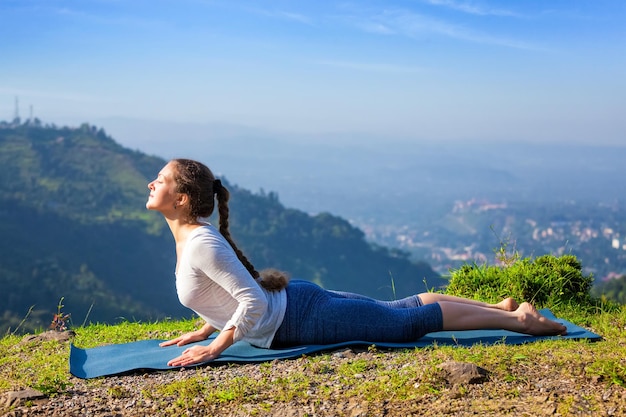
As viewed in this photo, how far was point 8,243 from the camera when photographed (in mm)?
86875

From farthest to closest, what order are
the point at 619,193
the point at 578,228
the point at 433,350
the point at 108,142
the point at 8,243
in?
the point at 619,193 → the point at 108,142 → the point at 578,228 → the point at 8,243 → the point at 433,350

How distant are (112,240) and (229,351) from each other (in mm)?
95891

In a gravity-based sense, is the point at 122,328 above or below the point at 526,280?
below

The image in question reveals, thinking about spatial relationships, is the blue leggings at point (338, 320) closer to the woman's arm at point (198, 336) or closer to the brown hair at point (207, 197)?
the brown hair at point (207, 197)

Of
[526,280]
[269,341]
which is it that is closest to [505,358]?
[269,341]

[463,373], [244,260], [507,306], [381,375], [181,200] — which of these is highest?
[181,200]

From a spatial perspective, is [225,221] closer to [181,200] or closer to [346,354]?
[181,200]

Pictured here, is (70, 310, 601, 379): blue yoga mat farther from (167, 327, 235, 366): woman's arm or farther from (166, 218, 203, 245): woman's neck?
(166, 218, 203, 245): woman's neck

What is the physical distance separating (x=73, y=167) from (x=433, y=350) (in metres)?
125

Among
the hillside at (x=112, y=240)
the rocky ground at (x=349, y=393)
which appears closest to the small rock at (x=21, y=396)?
the rocky ground at (x=349, y=393)

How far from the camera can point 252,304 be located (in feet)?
16.4

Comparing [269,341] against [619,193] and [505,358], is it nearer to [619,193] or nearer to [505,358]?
[505,358]

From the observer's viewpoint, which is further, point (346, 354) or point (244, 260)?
point (244, 260)

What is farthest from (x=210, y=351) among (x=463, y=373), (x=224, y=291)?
(x=463, y=373)
